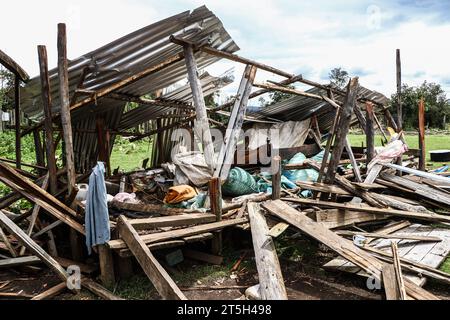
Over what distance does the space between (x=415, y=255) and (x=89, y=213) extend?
4.61m

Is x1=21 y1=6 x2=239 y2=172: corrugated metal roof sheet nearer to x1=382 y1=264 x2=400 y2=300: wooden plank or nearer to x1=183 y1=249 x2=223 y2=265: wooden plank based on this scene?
x1=183 y1=249 x2=223 y2=265: wooden plank

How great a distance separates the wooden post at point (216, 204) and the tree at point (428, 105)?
36.3m

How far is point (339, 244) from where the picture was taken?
13.8ft

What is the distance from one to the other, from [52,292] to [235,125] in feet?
12.1

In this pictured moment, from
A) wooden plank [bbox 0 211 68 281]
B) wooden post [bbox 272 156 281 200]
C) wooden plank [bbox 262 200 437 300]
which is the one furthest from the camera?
wooden post [bbox 272 156 281 200]

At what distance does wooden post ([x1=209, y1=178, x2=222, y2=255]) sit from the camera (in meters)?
5.05

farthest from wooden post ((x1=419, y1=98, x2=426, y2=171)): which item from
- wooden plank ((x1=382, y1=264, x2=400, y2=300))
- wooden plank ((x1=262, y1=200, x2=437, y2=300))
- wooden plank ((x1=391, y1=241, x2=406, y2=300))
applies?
wooden plank ((x1=382, y1=264, x2=400, y2=300))

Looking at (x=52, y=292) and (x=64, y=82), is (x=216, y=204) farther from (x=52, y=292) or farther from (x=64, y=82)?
(x=64, y=82)

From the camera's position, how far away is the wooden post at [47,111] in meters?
5.14

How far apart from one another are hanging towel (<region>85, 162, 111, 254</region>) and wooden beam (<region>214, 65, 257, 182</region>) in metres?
1.91

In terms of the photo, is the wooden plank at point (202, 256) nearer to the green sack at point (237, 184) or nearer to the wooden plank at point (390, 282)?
the green sack at point (237, 184)

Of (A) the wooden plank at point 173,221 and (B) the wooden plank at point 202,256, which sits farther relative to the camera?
(B) the wooden plank at point 202,256

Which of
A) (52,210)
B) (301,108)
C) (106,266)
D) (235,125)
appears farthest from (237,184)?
(301,108)

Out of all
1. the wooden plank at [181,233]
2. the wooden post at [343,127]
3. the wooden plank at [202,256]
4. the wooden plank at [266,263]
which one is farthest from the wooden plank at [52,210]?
the wooden post at [343,127]
